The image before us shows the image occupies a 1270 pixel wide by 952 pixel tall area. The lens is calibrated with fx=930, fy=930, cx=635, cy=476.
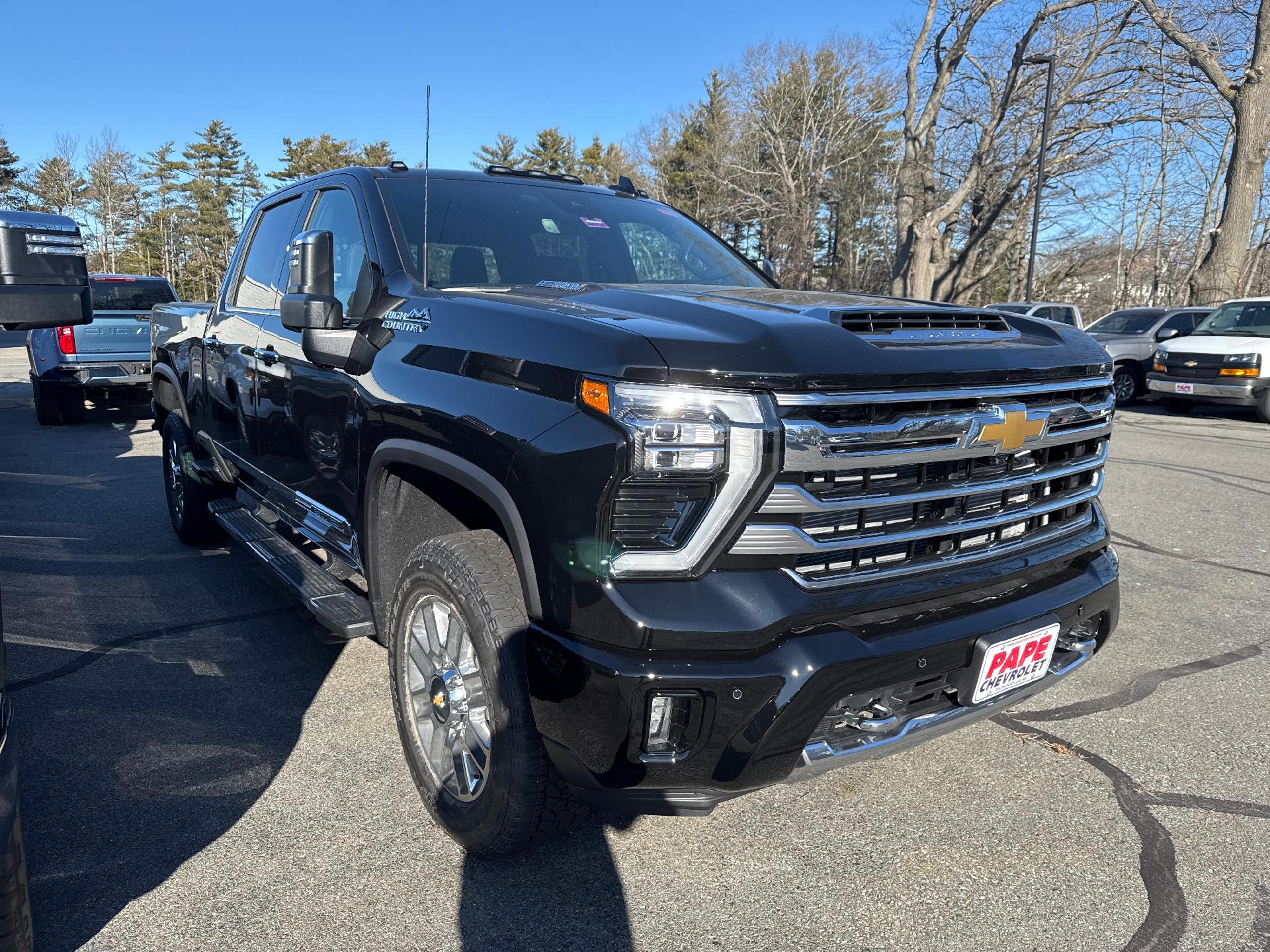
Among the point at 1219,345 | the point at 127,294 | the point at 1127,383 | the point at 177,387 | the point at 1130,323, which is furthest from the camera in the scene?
the point at 1130,323

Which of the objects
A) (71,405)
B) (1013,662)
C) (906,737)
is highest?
(1013,662)

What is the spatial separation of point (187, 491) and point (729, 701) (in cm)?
466

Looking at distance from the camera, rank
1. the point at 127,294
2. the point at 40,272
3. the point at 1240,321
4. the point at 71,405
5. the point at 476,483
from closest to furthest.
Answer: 1. the point at 40,272
2. the point at 476,483
3. the point at 71,405
4. the point at 127,294
5. the point at 1240,321

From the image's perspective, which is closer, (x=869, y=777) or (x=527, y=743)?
(x=527, y=743)

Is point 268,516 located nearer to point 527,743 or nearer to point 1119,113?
point 527,743

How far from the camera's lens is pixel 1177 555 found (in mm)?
5934

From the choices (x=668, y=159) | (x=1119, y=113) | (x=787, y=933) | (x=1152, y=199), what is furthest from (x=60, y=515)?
(x=1152, y=199)

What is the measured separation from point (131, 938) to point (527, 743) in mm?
1063

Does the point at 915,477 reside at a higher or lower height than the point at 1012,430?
lower

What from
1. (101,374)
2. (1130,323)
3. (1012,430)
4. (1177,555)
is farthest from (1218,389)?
(101,374)

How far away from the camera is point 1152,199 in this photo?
183 feet

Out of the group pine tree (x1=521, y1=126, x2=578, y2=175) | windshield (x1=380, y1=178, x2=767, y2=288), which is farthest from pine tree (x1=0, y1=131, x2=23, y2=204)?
windshield (x1=380, y1=178, x2=767, y2=288)

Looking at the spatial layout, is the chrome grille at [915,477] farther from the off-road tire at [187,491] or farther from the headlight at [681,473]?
the off-road tire at [187,491]

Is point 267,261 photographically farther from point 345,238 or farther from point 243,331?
point 345,238
